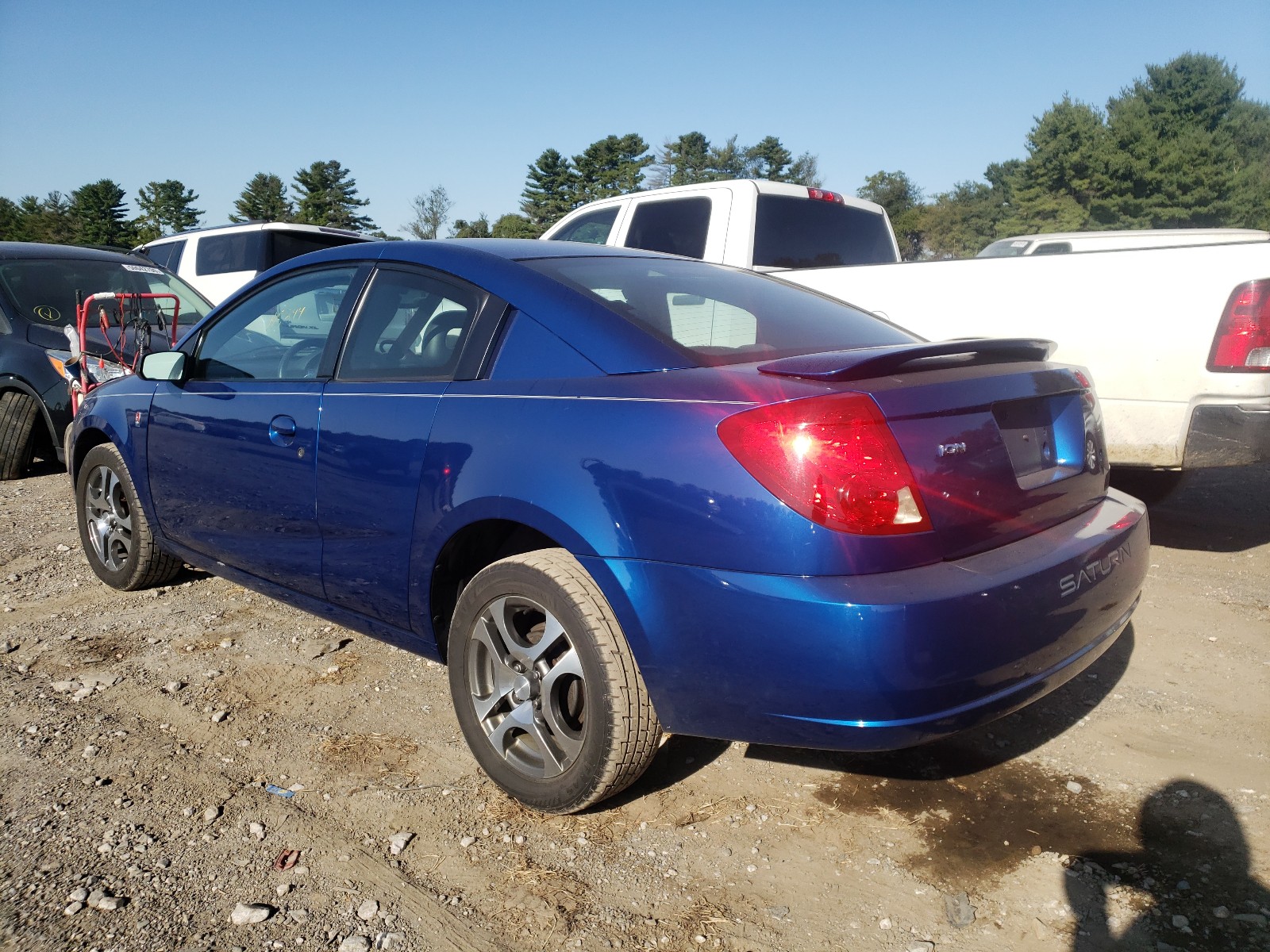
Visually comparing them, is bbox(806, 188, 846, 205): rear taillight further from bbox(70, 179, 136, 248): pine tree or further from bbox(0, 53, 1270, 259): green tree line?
bbox(70, 179, 136, 248): pine tree

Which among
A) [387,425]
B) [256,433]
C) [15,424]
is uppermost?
[387,425]

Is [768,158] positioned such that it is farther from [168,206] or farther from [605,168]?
[168,206]

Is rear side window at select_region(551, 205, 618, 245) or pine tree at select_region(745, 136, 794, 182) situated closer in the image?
rear side window at select_region(551, 205, 618, 245)

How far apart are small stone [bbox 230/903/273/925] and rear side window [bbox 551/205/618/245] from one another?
5796 mm

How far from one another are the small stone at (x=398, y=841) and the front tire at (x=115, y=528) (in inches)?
94.2

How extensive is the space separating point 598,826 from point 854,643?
0.97m

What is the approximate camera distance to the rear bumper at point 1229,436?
4.08 metres

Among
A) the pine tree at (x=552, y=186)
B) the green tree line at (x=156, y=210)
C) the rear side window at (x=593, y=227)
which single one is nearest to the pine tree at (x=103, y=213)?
the green tree line at (x=156, y=210)

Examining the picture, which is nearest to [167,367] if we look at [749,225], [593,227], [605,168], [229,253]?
[749,225]

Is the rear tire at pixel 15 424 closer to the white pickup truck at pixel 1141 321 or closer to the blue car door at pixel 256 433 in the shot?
the blue car door at pixel 256 433

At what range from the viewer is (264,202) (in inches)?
2908

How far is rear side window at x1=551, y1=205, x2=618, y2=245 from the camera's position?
7.26 metres

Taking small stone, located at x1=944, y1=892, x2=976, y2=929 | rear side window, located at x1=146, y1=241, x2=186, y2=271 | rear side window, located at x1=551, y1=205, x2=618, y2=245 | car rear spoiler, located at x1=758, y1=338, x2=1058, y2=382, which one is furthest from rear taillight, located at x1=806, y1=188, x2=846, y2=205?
rear side window, located at x1=146, y1=241, x2=186, y2=271

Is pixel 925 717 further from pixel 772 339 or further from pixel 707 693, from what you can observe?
pixel 772 339
